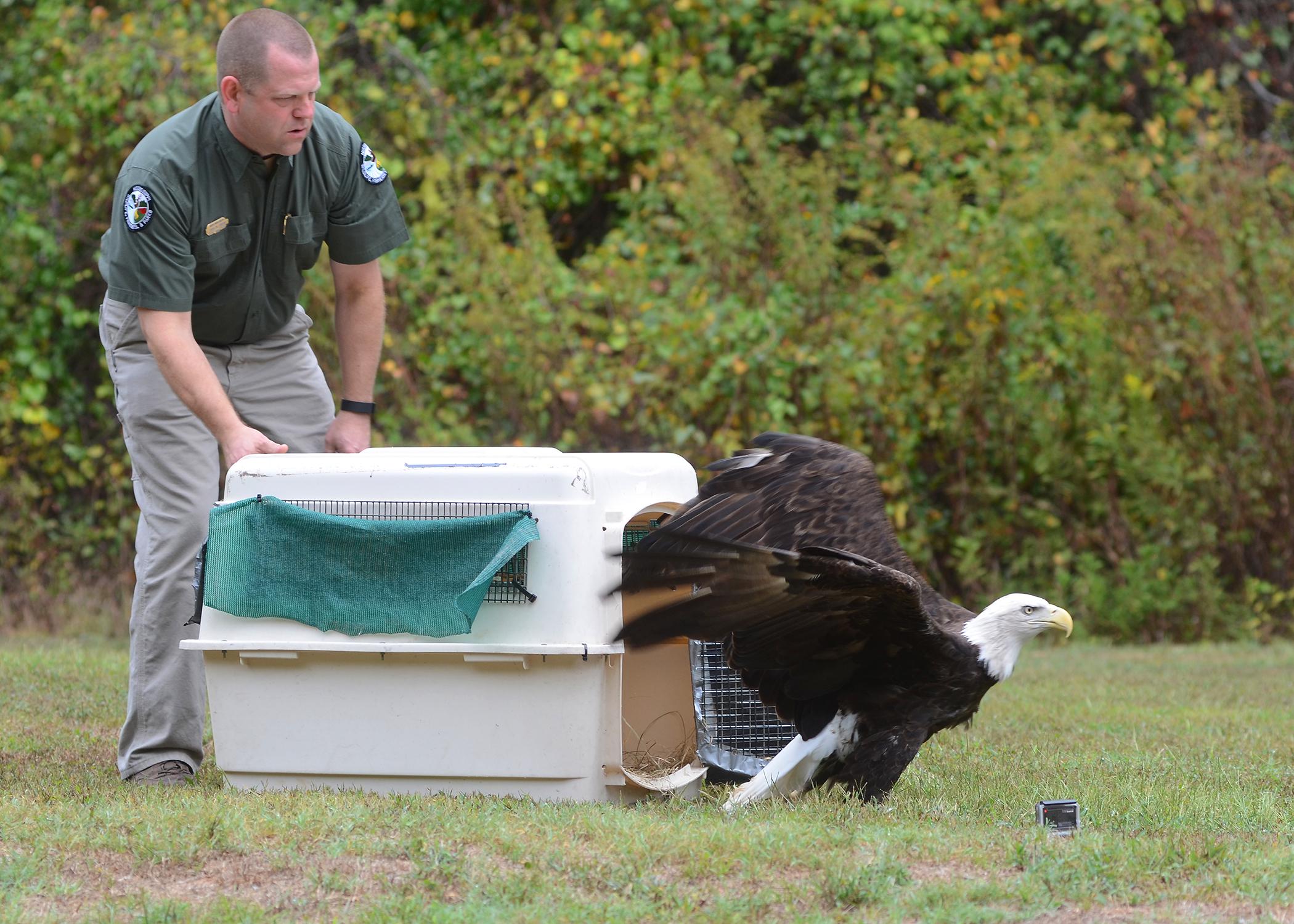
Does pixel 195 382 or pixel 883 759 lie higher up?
pixel 195 382

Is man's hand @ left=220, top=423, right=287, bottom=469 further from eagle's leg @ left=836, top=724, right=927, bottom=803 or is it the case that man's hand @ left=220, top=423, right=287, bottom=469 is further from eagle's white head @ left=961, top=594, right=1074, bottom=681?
eagle's white head @ left=961, top=594, right=1074, bottom=681

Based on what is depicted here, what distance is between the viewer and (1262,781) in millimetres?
4477

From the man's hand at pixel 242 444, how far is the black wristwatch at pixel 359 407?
2.11 ft

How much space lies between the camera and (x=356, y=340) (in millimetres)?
4836

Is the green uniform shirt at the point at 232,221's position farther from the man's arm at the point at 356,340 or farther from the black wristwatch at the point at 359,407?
the black wristwatch at the point at 359,407

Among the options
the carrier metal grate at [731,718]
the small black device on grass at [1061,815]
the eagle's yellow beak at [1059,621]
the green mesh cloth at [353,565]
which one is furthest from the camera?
the carrier metal grate at [731,718]

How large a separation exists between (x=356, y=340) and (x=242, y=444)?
0.87m

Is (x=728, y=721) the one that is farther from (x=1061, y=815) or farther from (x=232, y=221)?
(x=232, y=221)

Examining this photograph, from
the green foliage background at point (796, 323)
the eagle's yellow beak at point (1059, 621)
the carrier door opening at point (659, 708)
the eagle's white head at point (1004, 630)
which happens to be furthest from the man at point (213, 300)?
the green foliage background at point (796, 323)

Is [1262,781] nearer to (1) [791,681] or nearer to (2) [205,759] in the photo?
(1) [791,681]

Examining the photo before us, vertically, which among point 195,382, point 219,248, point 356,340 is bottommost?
point 195,382

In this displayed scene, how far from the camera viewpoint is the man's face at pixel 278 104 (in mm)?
4070

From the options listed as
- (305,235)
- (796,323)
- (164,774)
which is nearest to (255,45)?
(305,235)

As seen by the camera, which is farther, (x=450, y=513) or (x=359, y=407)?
(x=359, y=407)
